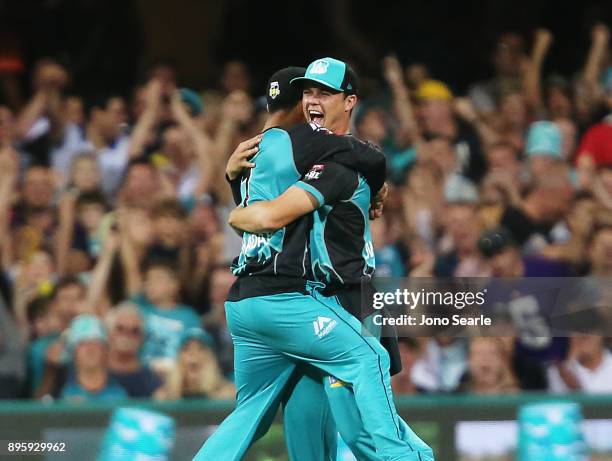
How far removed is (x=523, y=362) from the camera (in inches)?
285

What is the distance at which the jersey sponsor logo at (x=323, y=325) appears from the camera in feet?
15.8

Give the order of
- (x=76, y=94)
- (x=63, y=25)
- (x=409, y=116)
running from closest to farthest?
(x=409, y=116), (x=76, y=94), (x=63, y=25)

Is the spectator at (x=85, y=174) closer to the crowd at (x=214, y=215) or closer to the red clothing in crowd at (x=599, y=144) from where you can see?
the crowd at (x=214, y=215)

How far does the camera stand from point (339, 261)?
4891 mm

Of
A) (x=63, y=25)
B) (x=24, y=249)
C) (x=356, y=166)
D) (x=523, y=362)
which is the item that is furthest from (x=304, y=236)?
(x=63, y=25)

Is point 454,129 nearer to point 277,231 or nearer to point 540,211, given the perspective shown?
point 540,211

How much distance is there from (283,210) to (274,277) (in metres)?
0.28

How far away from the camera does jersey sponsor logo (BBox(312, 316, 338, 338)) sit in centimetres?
480

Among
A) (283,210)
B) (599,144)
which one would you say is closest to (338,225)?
(283,210)

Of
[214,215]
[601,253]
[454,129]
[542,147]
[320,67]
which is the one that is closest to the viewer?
[320,67]

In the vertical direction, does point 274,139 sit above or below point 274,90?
below

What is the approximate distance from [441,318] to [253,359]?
69.5 inches

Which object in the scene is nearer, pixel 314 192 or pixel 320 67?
pixel 314 192

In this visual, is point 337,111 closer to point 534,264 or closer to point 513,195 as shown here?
point 534,264
